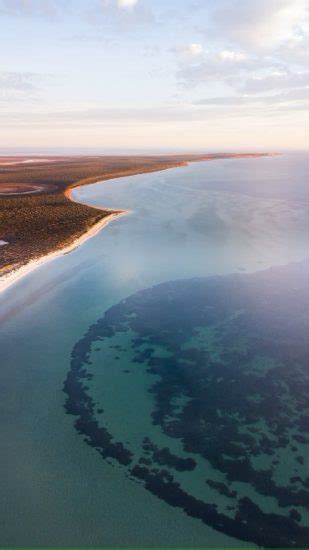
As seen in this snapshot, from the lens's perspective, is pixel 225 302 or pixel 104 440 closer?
pixel 104 440

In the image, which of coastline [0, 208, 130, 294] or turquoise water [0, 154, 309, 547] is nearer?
turquoise water [0, 154, 309, 547]

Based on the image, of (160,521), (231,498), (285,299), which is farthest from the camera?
(285,299)

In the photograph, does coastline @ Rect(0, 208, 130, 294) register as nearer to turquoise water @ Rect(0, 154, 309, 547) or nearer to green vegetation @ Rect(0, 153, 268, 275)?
green vegetation @ Rect(0, 153, 268, 275)

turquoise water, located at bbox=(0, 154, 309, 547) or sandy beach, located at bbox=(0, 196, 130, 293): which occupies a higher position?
sandy beach, located at bbox=(0, 196, 130, 293)

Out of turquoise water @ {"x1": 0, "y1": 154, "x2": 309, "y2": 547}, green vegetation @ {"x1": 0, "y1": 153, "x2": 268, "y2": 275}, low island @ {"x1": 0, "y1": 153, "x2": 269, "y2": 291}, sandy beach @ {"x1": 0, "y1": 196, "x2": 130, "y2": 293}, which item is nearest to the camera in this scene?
turquoise water @ {"x1": 0, "y1": 154, "x2": 309, "y2": 547}

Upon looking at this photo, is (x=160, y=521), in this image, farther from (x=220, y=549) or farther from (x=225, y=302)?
(x=225, y=302)

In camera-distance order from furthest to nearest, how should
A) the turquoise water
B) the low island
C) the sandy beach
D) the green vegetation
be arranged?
the green vegetation → the low island → the sandy beach → the turquoise water

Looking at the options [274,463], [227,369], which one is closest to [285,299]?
[227,369]

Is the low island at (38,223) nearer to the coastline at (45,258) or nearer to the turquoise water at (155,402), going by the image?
the coastline at (45,258)

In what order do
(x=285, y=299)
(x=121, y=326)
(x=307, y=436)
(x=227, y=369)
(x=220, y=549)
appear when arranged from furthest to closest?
(x=285, y=299), (x=121, y=326), (x=227, y=369), (x=307, y=436), (x=220, y=549)

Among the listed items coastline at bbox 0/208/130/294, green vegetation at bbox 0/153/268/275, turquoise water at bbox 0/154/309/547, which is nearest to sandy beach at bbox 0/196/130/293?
coastline at bbox 0/208/130/294
